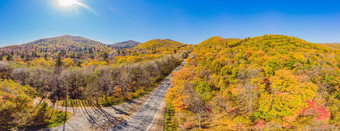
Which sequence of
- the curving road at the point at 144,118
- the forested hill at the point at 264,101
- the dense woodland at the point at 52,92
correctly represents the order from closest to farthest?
the forested hill at the point at 264,101
the dense woodland at the point at 52,92
the curving road at the point at 144,118

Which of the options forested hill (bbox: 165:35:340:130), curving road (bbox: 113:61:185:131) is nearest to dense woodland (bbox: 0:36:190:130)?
curving road (bbox: 113:61:185:131)

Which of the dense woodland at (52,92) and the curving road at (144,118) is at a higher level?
the dense woodland at (52,92)

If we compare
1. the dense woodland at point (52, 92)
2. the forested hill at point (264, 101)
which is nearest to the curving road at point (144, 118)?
the forested hill at point (264, 101)

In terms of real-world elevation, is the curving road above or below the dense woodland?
below

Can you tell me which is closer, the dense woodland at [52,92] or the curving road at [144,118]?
the dense woodland at [52,92]

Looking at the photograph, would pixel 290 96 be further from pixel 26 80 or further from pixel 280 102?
pixel 26 80

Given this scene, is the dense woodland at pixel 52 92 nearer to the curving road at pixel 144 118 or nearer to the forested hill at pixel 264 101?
the curving road at pixel 144 118

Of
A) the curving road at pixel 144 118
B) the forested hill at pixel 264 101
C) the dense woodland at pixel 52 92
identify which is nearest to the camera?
the forested hill at pixel 264 101

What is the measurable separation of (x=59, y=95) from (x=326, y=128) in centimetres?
6533

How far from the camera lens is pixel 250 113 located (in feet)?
77.5

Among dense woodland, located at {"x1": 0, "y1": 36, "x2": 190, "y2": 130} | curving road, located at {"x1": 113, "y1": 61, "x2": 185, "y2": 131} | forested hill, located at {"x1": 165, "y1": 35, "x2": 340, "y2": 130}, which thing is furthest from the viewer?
curving road, located at {"x1": 113, "y1": 61, "x2": 185, "y2": 131}

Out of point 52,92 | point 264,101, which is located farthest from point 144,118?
point 52,92

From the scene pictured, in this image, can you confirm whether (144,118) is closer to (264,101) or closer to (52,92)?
(264,101)

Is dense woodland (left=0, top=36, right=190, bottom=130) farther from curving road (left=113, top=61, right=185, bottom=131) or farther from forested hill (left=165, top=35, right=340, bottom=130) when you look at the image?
forested hill (left=165, top=35, right=340, bottom=130)
